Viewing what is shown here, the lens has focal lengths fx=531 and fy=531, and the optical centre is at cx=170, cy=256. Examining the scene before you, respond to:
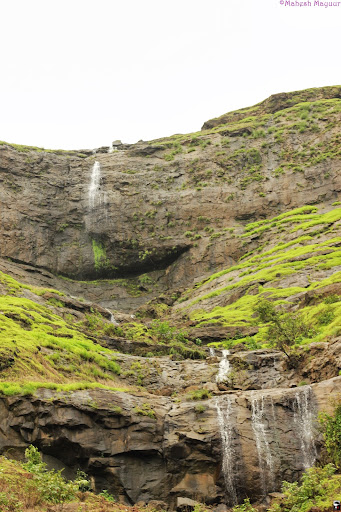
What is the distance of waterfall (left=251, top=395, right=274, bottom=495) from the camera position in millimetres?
Answer: 22531

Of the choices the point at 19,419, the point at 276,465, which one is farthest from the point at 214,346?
the point at 19,419

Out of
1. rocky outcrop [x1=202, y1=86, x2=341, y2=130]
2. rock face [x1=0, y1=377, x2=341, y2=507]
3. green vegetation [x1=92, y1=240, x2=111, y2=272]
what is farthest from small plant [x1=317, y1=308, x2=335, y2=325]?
rocky outcrop [x1=202, y1=86, x2=341, y2=130]

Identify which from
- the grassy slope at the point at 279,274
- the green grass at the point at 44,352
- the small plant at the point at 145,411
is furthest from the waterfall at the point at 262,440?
the grassy slope at the point at 279,274

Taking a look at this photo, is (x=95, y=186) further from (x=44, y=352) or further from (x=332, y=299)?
(x=44, y=352)

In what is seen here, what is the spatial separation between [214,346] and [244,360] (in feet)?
26.7

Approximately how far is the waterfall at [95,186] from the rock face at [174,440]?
5328 centimetres

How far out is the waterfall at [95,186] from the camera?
76.0 m

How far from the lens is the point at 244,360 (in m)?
33.8

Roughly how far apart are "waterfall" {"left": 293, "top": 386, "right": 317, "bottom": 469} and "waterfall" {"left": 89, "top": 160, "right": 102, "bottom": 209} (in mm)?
55698

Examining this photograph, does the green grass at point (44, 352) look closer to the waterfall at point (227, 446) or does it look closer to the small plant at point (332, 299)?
the waterfall at point (227, 446)

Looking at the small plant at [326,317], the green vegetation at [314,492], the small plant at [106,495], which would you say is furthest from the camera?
the small plant at [326,317]

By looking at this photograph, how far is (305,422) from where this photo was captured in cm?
2361

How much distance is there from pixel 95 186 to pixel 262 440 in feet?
194

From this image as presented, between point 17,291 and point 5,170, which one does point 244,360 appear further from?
point 5,170
